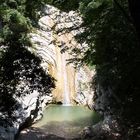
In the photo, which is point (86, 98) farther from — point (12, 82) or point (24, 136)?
point (12, 82)

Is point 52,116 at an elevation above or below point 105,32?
below

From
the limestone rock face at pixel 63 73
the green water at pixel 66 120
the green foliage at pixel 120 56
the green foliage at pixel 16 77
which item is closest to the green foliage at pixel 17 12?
the limestone rock face at pixel 63 73

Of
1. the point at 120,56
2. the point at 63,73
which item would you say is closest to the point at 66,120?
the point at 63,73

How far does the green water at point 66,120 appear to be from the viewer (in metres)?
16.1

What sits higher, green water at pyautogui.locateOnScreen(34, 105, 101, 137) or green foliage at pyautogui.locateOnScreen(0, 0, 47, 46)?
green foliage at pyautogui.locateOnScreen(0, 0, 47, 46)

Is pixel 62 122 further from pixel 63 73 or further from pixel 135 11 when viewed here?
pixel 135 11

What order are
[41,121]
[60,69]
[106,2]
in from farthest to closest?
[60,69] → [41,121] → [106,2]

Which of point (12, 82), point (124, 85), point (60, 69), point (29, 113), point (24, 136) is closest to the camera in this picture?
point (12, 82)

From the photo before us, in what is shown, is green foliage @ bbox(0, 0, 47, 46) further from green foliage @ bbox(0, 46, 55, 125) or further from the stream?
green foliage @ bbox(0, 46, 55, 125)

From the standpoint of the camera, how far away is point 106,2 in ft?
38.9

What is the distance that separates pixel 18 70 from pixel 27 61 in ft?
0.78

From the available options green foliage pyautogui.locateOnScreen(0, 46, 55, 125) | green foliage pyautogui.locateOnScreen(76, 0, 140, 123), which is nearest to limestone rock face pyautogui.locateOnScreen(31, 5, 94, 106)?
green foliage pyautogui.locateOnScreen(76, 0, 140, 123)

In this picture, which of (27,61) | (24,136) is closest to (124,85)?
(27,61)

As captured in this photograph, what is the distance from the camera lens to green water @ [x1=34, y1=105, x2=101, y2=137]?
53.0 feet
